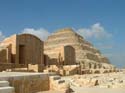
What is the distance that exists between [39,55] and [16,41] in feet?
17.8

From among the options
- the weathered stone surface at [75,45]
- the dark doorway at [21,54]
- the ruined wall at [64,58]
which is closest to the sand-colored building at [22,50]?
the dark doorway at [21,54]

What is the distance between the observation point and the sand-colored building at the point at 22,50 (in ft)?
107

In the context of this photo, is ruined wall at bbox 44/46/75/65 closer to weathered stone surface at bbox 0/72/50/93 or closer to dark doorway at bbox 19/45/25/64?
dark doorway at bbox 19/45/25/64

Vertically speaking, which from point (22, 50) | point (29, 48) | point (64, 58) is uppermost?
point (29, 48)

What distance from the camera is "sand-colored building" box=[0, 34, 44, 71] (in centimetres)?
3256

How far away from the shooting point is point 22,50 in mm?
35656

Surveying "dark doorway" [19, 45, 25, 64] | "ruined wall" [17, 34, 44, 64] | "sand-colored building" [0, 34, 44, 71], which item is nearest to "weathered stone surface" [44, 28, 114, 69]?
"ruined wall" [17, 34, 44, 64]

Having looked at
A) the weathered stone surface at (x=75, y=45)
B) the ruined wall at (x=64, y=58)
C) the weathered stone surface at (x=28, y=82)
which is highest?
the weathered stone surface at (x=75, y=45)

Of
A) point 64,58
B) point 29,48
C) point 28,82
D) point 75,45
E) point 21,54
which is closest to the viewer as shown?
point 28,82

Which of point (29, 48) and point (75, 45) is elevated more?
point (75, 45)

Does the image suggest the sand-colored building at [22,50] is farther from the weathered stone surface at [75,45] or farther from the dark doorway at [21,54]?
the weathered stone surface at [75,45]

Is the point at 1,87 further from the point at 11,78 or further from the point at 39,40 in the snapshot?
the point at 39,40

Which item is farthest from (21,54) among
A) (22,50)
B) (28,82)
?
(28,82)

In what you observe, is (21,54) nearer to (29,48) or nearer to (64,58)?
(29,48)
